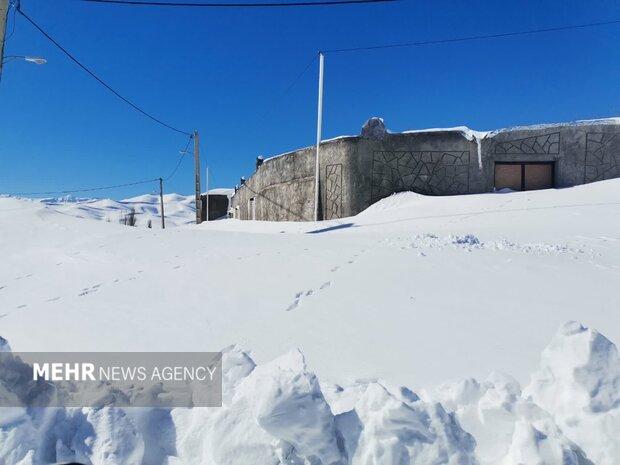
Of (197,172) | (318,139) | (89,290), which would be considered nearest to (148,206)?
(197,172)

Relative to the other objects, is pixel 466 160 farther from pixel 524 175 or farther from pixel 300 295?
pixel 300 295

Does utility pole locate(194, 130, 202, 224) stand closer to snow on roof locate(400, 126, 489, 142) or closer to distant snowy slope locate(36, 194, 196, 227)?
snow on roof locate(400, 126, 489, 142)

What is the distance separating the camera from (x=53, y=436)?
177 centimetres

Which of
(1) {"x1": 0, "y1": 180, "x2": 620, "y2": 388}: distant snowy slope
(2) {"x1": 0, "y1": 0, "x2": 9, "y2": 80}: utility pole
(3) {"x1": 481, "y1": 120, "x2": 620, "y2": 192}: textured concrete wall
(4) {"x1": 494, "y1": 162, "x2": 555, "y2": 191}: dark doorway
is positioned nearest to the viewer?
(1) {"x1": 0, "y1": 180, "x2": 620, "y2": 388}: distant snowy slope

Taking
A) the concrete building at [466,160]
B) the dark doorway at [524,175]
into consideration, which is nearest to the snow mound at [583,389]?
the concrete building at [466,160]

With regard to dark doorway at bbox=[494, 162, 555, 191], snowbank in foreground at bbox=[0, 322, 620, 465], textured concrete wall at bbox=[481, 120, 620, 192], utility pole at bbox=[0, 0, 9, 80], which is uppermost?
utility pole at bbox=[0, 0, 9, 80]

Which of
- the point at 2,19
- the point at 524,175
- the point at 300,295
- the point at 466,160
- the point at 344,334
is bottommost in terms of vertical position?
the point at 344,334

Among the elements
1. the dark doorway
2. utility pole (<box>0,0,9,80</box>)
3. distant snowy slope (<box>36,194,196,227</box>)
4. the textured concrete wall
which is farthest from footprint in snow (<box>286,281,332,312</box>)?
distant snowy slope (<box>36,194,196,227</box>)

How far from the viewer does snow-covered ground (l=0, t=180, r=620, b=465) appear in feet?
5.53

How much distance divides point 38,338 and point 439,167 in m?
11.6

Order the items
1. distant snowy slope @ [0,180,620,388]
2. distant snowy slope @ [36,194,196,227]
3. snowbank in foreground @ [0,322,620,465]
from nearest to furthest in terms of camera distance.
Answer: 1. snowbank in foreground @ [0,322,620,465]
2. distant snowy slope @ [0,180,620,388]
3. distant snowy slope @ [36,194,196,227]

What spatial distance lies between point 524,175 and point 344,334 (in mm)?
11728

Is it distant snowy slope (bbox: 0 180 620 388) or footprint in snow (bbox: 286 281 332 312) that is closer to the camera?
distant snowy slope (bbox: 0 180 620 388)

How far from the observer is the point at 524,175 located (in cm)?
1252
